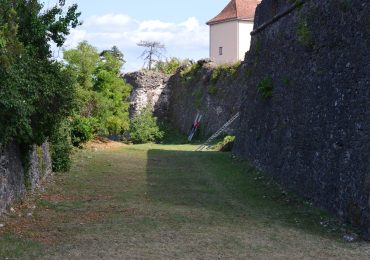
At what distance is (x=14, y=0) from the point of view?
29.9ft

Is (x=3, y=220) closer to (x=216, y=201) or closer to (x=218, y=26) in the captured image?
(x=216, y=201)

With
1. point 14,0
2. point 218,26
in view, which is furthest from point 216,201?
point 218,26

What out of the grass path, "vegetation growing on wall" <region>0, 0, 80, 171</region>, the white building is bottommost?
the grass path

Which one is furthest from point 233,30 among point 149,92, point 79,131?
point 79,131

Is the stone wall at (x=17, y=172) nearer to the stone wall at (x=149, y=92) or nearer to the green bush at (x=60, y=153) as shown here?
the green bush at (x=60, y=153)

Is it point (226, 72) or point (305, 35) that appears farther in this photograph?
point (226, 72)

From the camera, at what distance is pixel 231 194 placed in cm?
1166

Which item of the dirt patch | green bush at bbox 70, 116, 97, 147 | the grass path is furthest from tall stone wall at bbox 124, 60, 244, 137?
the grass path

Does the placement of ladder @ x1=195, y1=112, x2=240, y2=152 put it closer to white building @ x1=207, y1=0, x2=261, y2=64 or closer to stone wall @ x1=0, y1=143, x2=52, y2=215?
stone wall @ x1=0, y1=143, x2=52, y2=215

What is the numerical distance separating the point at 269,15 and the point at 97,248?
1143 centimetres

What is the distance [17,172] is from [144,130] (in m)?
20.7

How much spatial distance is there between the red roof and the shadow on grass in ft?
115

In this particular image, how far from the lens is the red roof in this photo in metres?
A: 50.8

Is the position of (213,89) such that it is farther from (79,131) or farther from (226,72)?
(79,131)
